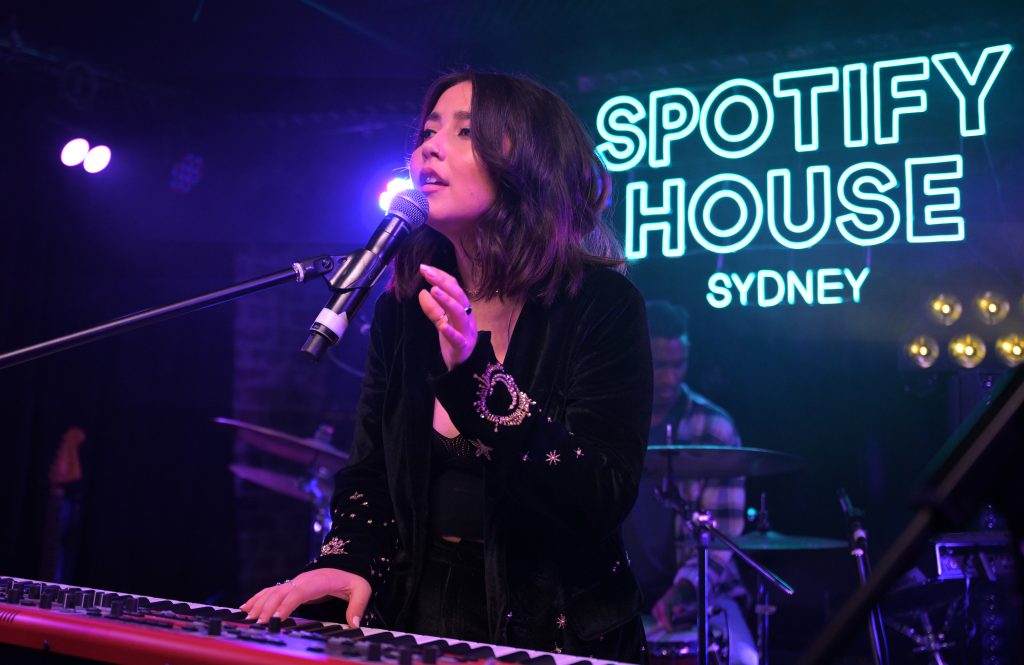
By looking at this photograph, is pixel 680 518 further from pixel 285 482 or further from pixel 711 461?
pixel 285 482

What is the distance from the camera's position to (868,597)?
781 millimetres

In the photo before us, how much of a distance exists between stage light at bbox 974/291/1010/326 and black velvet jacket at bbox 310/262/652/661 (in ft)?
12.7

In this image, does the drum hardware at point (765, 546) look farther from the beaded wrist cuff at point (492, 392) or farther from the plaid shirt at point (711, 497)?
the beaded wrist cuff at point (492, 392)

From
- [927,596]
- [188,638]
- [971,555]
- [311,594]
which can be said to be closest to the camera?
[188,638]

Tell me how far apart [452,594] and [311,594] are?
0.25 metres

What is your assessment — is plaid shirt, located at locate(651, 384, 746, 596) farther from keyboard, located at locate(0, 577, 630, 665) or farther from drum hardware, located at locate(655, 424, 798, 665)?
keyboard, located at locate(0, 577, 630, 665)

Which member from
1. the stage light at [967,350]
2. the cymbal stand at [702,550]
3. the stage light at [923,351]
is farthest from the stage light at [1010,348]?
the cymbal stand at [702,550]

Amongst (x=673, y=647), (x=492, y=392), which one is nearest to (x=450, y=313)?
(x=492, y=392)

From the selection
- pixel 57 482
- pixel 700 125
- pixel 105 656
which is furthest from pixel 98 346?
pixel 105 656

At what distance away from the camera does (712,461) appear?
3.63m

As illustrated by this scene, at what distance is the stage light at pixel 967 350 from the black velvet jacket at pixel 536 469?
12.6 feet

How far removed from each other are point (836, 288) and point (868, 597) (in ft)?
15.6

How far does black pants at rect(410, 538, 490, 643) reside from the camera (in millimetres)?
1602

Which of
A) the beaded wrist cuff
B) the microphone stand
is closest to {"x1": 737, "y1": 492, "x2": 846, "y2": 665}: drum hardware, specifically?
the beaded wrist cuff
